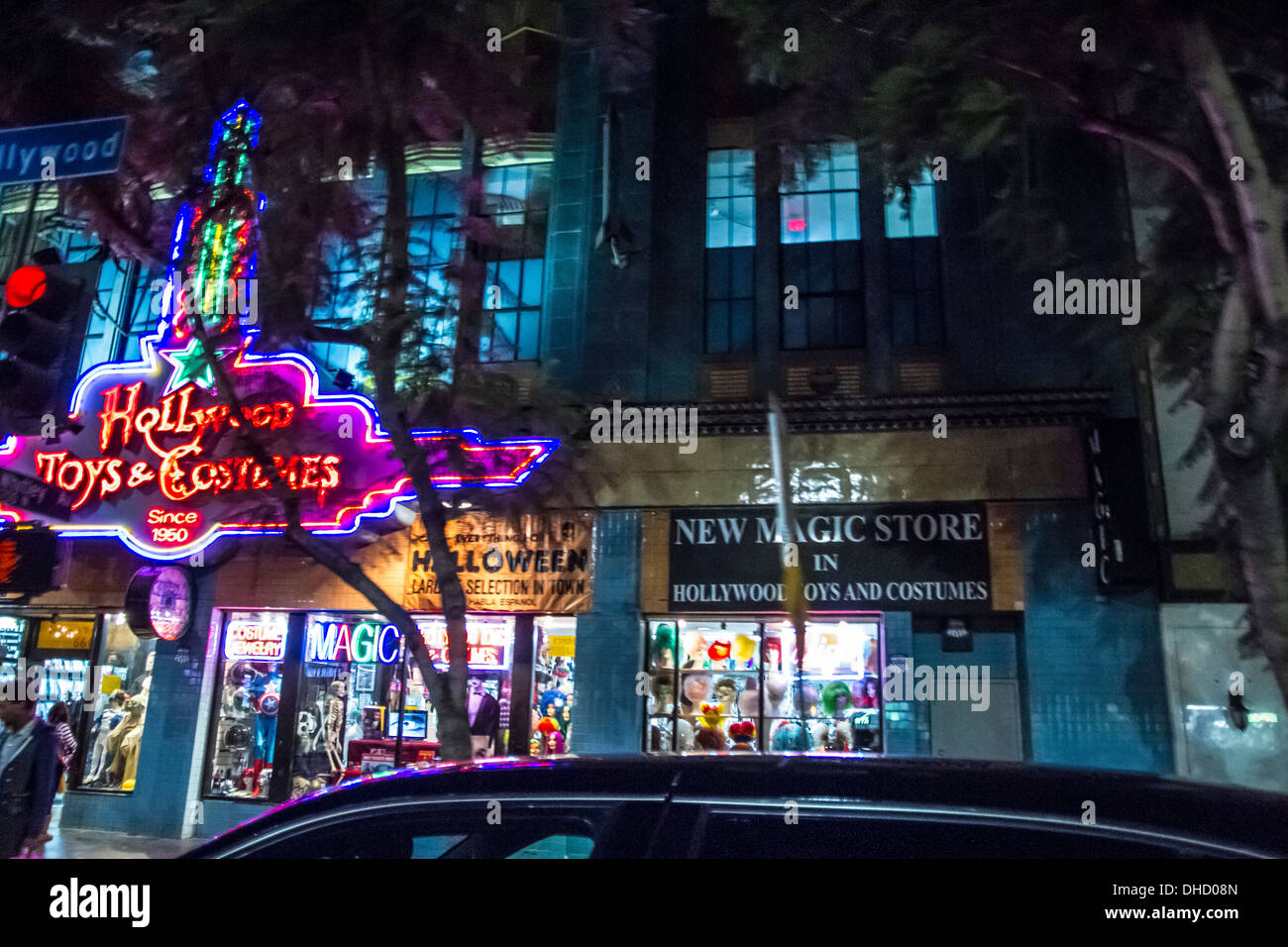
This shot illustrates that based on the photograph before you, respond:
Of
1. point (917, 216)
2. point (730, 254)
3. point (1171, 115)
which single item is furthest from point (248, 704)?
point (1171, 115)

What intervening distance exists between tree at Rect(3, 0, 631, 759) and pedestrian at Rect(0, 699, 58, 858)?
2.58m

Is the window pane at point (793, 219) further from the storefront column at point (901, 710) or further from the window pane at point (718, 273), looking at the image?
the storefront column at point (901, 710)

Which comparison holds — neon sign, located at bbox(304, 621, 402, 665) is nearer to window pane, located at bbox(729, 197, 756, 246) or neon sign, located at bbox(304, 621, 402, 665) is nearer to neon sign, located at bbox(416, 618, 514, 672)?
neon sign, located at bbox(416, 618, 514, 672)

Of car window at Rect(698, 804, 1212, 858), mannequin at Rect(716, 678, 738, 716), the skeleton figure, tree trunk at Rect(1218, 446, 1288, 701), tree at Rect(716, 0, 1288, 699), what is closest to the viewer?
car window at Rect(698, 804, 1212, 858)

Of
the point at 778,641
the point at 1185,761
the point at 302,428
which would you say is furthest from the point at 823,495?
the point at 302,428

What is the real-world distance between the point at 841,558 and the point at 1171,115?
5.65 metres

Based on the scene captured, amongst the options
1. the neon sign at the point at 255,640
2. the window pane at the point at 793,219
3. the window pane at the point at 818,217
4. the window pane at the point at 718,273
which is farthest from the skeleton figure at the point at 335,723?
the window pane at the point at 818,217

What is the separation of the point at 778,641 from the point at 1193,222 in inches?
247

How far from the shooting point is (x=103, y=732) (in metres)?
13.1

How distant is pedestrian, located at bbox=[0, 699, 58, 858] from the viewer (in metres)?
7.13

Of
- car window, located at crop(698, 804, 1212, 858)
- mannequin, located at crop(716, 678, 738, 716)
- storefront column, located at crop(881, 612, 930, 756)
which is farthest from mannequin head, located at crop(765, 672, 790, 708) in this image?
car window, located at crop(698, 804, 1212, 858)

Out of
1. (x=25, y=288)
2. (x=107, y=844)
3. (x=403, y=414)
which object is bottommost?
(x=107, y=844)

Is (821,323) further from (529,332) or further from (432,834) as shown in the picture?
(432,834)

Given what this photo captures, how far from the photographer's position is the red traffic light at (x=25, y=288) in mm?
9266
